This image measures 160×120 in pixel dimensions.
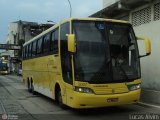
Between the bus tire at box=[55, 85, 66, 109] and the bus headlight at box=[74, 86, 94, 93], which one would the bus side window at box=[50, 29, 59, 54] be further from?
the bus headlight at box=[74, 86, 94, 93]

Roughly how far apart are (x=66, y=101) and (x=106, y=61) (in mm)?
1985

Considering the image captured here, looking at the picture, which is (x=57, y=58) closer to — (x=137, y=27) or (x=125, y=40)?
(x=125, y=40)

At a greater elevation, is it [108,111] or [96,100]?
[96,100]

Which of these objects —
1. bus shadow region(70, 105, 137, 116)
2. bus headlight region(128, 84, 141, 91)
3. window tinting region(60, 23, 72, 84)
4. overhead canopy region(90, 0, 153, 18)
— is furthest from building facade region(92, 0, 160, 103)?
window tinting region(60, 23, 72, 84)

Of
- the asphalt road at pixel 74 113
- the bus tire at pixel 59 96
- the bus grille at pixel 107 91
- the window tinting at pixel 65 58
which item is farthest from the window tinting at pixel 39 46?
the bus grille at pixel 107 91

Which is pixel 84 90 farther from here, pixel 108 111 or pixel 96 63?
pixel 108 111

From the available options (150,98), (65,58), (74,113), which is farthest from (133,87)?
(150,98)

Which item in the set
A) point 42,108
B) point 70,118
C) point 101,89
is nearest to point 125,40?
point 101,89

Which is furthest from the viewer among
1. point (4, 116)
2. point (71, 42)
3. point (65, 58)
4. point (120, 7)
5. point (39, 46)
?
point (120, 7)

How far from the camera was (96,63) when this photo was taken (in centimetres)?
1266

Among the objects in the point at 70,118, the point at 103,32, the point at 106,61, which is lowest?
the point at 70,118

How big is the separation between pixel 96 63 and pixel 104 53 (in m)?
0.46

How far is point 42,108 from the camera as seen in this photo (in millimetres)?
15344

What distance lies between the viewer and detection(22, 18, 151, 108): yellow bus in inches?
491
